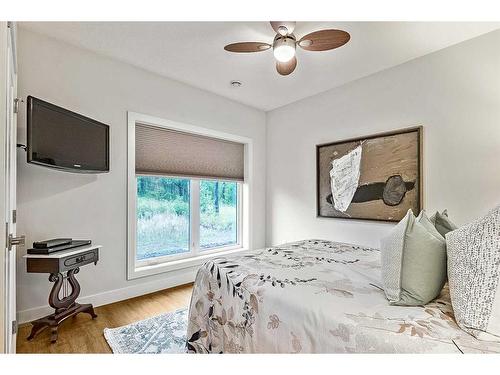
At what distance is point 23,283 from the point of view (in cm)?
217

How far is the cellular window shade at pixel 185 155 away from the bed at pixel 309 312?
176cm

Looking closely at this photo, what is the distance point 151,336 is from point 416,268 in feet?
6.26

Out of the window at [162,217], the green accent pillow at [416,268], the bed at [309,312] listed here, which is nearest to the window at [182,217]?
the window at [162,217]

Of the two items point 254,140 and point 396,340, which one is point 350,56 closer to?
point 254,140

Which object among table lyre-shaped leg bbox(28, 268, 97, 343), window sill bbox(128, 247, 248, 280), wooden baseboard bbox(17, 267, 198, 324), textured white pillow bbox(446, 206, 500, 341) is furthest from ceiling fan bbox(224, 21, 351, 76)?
wooden baseboard bbox(17, 267, 198, 324)

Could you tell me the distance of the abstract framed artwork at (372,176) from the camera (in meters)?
2.64

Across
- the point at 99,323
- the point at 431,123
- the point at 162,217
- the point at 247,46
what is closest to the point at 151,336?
the point at 99,323

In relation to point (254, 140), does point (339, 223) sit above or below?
below

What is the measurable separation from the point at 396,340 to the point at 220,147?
3213 millimetres

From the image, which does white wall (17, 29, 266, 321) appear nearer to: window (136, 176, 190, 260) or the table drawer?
window (136, 176, 190, 260)

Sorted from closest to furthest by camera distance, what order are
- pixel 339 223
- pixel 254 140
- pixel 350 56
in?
pixel 350 56 < pixel 339 223 < pixel 254 140

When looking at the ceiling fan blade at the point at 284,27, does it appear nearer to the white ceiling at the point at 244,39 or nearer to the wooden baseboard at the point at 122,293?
the white ceiling at the point at 244,39

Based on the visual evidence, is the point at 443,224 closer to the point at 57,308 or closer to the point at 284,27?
the point at 284,27
